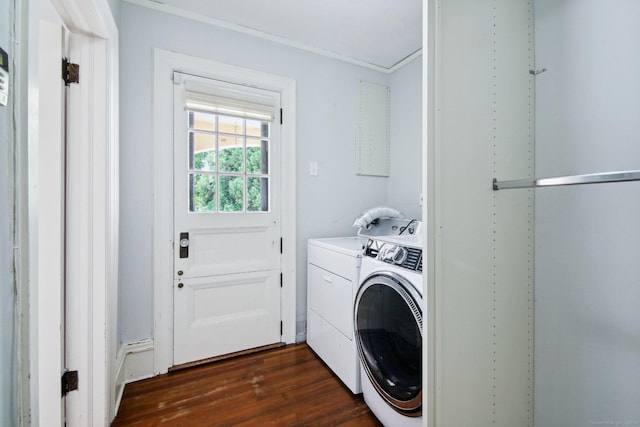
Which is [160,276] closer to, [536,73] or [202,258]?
[202,258]

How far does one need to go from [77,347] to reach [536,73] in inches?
93.5

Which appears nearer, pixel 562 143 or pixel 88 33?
pixel 562 143

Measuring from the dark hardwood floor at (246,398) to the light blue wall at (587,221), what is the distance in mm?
910

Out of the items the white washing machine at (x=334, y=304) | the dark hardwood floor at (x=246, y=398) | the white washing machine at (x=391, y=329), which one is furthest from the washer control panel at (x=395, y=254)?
the dark hardwood floor at (x=246, y=398)

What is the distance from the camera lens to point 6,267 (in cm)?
53

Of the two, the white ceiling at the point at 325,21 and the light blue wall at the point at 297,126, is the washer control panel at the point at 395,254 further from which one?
the white ceiling at the point at 325,21

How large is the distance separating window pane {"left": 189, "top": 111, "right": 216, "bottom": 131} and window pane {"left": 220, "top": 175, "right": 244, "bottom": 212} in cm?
37

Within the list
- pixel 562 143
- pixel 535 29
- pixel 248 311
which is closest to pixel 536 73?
pixel 535 29

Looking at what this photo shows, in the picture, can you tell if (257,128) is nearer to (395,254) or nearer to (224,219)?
(224,219)

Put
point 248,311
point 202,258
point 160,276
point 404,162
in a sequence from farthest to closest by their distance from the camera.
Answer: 1. point 404,162
2. point 248,311
3. point 202,258
4. point 160,276

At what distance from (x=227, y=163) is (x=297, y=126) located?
65 cm

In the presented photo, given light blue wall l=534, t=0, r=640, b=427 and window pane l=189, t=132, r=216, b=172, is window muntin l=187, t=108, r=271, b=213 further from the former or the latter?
light blue wall l=534, t=0, r=640, b=427

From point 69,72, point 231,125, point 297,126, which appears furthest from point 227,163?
point 69,72

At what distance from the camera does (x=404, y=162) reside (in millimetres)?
2518
